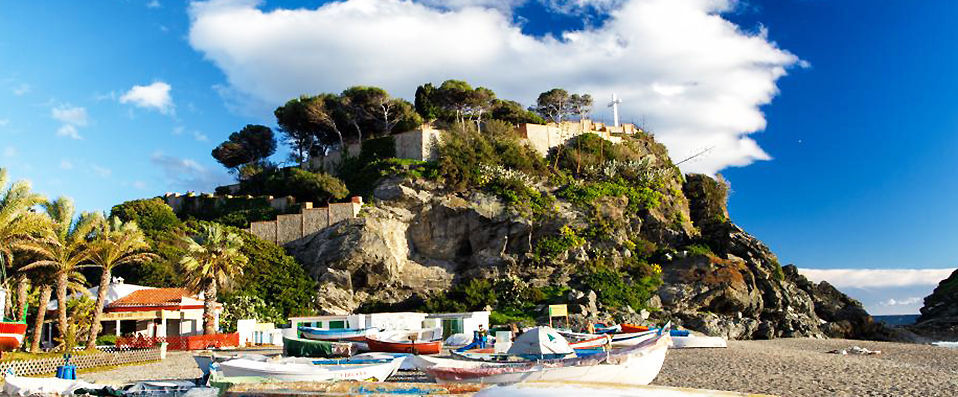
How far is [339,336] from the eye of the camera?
3247cm

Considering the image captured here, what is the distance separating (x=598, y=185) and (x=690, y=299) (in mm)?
12878

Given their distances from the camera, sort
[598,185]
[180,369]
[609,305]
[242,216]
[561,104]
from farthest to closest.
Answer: [561,104], [598,185], [242,216], [609,305], [180,369]

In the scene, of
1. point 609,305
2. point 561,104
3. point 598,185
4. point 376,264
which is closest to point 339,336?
point 376,264

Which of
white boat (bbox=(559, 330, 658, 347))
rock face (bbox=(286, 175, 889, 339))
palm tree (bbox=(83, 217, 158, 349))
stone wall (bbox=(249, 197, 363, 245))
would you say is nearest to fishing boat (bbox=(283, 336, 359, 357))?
palm tree (bbox=(83, 217, 158, 349))

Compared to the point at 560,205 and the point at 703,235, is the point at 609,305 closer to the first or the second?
the point at 560,205

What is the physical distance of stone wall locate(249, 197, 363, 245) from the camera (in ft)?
160

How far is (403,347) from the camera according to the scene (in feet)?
93.5

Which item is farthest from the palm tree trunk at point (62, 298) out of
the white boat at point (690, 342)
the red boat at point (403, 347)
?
the white boat at point (690, 342)

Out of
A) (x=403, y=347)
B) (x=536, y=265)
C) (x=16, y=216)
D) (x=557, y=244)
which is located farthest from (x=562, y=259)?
(x=16, y=216)

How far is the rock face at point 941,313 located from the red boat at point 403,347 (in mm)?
44912

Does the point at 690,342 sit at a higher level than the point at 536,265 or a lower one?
lower

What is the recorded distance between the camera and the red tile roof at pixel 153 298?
35.4 m

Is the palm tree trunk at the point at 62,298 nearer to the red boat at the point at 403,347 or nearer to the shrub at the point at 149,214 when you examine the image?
the red boat at the point at 403,347

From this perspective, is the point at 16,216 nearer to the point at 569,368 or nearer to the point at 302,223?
the point at 569,368
